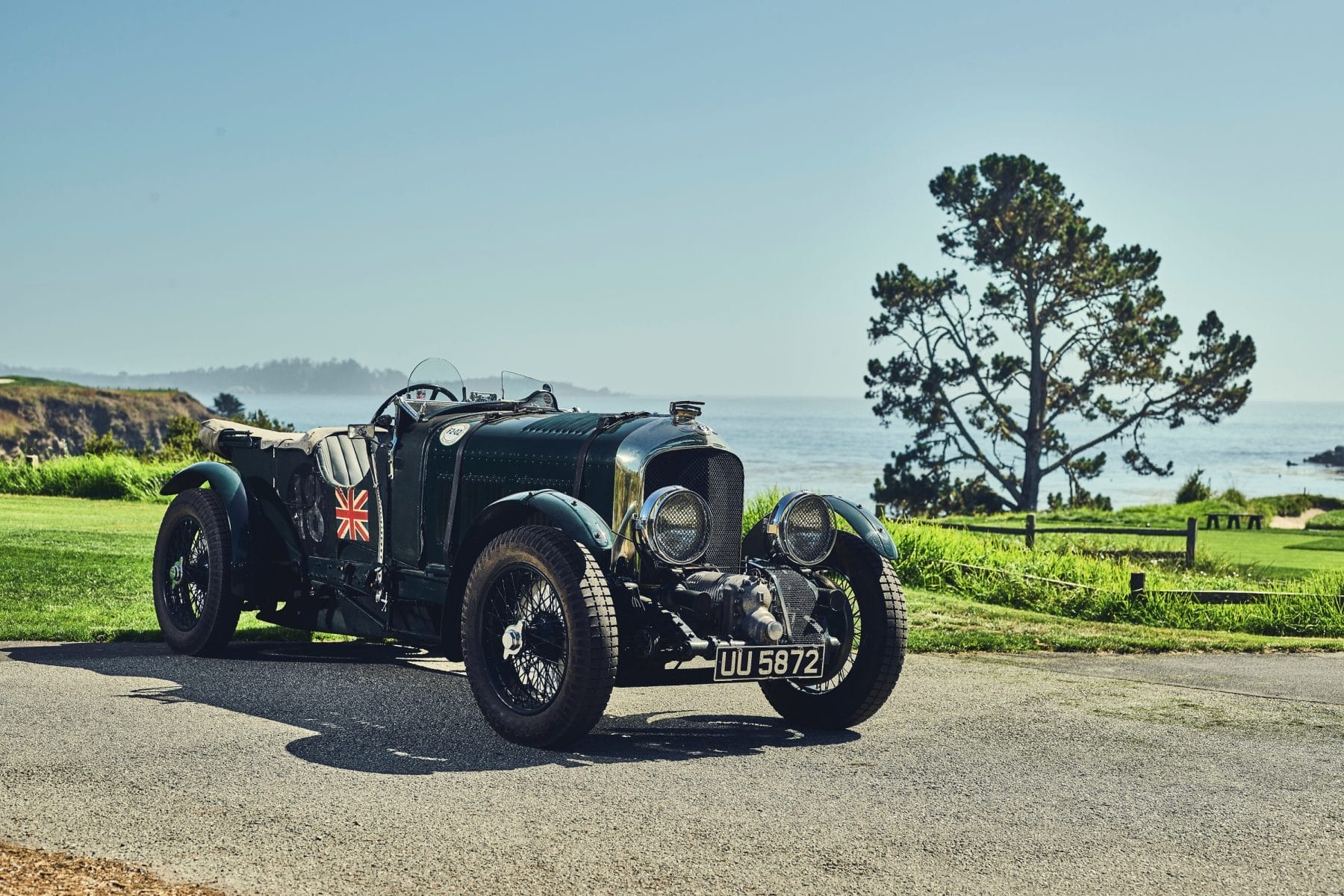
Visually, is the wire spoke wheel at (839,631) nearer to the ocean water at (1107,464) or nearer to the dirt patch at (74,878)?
the dirt patch at (74,878)

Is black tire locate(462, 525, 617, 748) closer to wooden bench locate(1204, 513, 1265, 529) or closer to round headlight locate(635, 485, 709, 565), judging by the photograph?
round headlight locate(635, 485, 709, 565)

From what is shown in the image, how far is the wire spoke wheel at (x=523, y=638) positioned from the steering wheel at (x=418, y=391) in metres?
2.26

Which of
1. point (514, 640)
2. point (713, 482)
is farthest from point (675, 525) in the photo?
point (514, 640)

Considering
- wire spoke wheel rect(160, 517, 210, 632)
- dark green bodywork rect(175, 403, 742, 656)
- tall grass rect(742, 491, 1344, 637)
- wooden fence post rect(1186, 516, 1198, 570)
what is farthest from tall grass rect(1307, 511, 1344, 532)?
wire spoke wheel rect(160, 517, 210, 632)

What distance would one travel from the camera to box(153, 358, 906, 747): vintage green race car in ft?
23.5

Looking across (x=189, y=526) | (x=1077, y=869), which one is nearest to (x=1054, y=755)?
(x=1077, y=869)

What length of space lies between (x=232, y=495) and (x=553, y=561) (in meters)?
3.82

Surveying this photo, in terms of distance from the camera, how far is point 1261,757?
7398 mm

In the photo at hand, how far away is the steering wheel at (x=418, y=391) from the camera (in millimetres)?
9305

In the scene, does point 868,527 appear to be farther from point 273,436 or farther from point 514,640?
point 273,436

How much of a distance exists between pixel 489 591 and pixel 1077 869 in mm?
3404

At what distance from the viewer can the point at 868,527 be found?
8.06 meters

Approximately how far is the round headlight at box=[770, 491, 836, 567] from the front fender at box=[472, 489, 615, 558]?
0.93 meters

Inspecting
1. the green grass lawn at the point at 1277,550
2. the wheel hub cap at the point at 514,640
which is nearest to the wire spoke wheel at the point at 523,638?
the wheel hub cap at the point at 514,640
